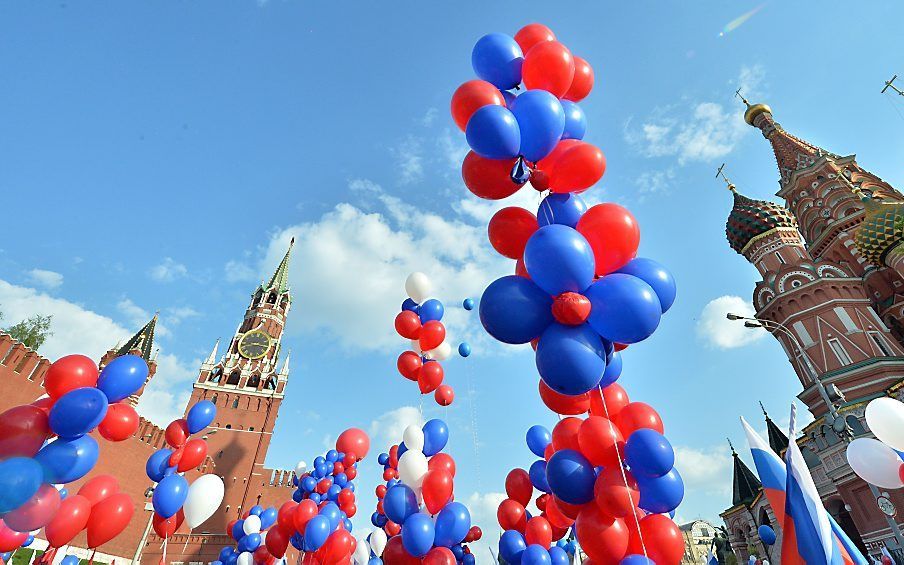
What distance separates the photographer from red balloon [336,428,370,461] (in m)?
13.5

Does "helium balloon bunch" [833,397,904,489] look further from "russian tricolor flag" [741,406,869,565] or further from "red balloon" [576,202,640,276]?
"red balloon" [576,202,640,276]

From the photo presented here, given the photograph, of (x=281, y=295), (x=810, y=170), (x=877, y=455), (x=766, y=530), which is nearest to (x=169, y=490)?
(x=877, y=455)

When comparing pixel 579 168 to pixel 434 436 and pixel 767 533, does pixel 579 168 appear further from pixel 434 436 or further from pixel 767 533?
pixel 767 533

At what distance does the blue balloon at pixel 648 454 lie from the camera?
3.93 m

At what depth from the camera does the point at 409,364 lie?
33.3 feet

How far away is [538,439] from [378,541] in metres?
7.45

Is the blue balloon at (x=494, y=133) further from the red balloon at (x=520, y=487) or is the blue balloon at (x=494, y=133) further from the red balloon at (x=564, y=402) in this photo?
the red balloon at (x=520, y=487)

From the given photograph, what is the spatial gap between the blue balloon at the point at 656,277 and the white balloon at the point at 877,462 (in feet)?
17.2

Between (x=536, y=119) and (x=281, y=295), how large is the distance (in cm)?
4978

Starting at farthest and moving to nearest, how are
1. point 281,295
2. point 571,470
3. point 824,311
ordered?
point 281,295
point 824,311
point 571,470

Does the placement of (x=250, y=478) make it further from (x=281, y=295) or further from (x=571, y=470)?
(x=571, y=470)

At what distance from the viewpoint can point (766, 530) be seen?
1623 cm

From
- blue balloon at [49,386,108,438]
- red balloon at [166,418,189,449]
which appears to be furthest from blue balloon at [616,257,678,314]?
red balloon at [166,418,189,449]

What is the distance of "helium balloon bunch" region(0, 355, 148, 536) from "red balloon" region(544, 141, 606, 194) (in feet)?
22.7
